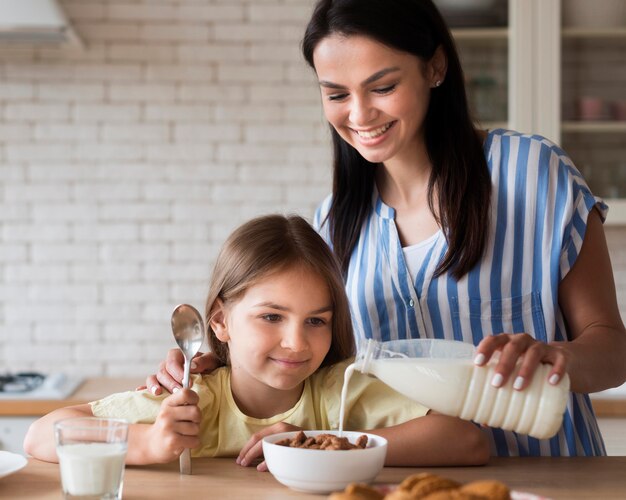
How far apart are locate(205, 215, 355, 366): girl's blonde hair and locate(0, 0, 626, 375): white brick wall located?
5.57 feet

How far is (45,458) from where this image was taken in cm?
142

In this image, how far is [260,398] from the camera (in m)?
1.61

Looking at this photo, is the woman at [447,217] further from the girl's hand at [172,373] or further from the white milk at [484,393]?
the white milk at [484,393]

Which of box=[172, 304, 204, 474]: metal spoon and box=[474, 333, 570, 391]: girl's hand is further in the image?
box=[172, 304, 204, 474]: metal spoon

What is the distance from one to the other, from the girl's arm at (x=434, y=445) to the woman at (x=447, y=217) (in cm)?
23

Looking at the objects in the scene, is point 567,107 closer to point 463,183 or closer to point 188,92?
point 188,92

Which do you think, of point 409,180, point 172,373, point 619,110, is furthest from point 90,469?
point 619,110

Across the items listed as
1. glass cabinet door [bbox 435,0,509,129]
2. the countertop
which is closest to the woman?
the countertop

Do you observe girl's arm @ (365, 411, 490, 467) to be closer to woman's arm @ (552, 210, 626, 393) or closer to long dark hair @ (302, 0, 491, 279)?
woman's arm @ (552, 210, 626, 393)

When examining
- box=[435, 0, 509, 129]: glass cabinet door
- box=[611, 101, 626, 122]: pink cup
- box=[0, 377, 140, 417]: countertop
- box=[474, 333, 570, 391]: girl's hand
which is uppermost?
box=[435, 0, 509, 129]: glass cabinet door

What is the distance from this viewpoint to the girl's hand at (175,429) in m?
1.31

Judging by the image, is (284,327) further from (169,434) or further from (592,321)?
(592,321)

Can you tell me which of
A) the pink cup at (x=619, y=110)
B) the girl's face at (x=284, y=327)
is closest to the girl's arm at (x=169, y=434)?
the girl's face at (x=284, y=327)

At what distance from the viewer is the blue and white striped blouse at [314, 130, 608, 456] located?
1656 mm
